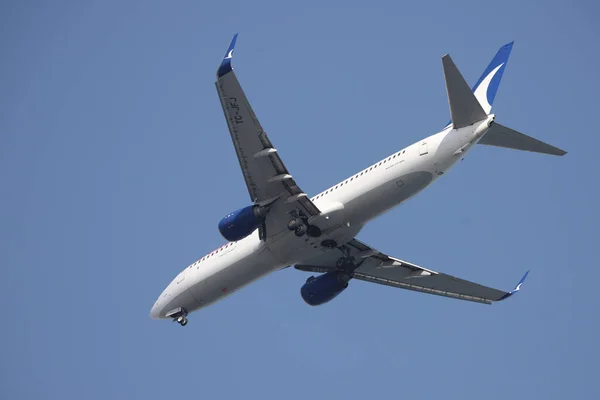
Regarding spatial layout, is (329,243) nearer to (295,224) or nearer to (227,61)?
(295,224)

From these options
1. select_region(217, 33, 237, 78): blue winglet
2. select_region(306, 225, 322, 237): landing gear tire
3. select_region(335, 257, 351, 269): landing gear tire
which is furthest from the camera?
select_region(335, 257, 351, 269): landing gear tire

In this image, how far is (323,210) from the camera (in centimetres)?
4838

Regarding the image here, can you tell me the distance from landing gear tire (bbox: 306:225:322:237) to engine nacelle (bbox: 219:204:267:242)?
2389mm

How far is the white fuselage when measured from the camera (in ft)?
152

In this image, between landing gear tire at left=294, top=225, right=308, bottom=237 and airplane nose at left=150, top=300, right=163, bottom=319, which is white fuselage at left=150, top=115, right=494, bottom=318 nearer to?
airplane nose at left=150, top=300, right=163, bottom=319

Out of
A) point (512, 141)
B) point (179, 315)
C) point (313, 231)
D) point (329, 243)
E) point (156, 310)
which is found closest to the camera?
point (512, 141)

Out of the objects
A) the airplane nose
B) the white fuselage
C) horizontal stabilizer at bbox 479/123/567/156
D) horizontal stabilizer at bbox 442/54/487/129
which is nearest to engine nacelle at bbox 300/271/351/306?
the white fuselage

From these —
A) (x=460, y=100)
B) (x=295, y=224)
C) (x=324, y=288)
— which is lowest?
(x=324, y=288)

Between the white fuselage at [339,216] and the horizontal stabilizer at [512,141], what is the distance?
86cm

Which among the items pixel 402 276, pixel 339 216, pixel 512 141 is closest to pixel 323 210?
pixel 339 216

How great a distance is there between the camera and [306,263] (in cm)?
5559

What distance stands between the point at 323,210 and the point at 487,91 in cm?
1029

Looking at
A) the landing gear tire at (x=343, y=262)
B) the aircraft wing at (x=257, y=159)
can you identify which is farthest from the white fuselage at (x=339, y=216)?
the landing gear tire at (x=343, y=262)

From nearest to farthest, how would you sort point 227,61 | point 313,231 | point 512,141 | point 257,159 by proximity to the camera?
point 227,61 → point 257,159 → point 512,141 → point 313,231
